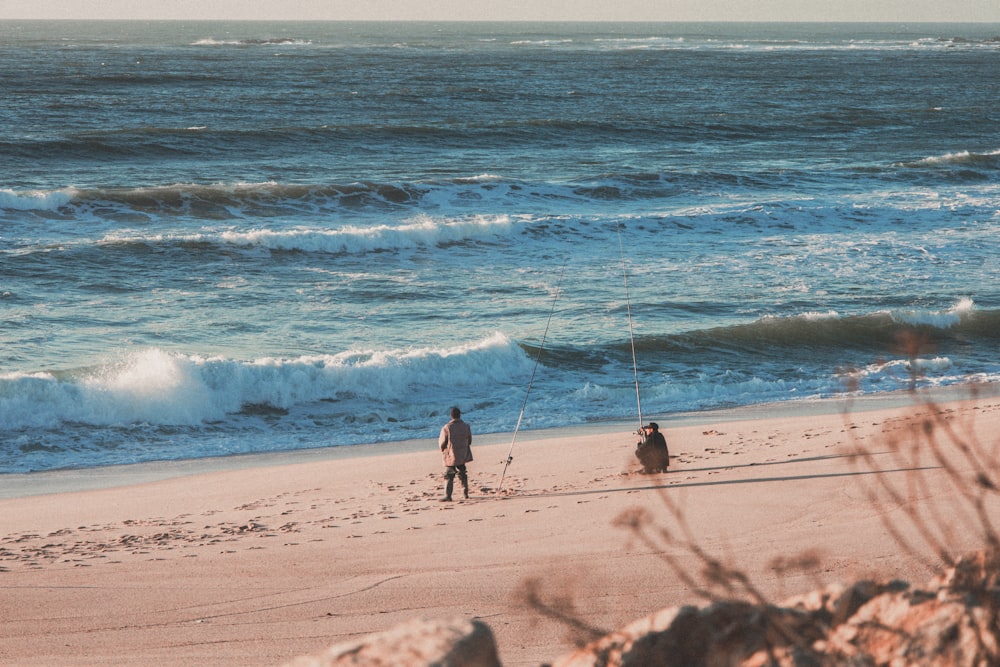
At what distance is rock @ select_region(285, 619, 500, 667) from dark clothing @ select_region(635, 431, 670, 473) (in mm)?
6435

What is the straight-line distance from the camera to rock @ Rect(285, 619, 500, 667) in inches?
91.9

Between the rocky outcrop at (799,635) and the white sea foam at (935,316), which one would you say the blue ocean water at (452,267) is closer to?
the white sea foam at (935,316)

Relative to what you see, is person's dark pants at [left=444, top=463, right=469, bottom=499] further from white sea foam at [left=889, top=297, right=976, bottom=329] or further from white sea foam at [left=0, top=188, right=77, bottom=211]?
white sea foam at [left=0, top=188, right=77, bottom=211]

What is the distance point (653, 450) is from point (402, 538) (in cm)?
257

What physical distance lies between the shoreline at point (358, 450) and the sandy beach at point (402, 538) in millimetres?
48

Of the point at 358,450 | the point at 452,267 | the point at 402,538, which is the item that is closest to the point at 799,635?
the point at 402,538

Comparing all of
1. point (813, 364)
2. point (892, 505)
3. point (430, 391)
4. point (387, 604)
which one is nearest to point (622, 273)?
point (813, 364)

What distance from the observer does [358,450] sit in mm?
11484

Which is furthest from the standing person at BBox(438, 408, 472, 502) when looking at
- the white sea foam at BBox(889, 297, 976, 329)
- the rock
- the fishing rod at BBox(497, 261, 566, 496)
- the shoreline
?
the white sea foam at BBox(889, 297, 976, 329)

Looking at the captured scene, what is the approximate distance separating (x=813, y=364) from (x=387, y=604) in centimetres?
1012

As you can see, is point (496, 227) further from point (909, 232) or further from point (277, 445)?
point (277, 445)

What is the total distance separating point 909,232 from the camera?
23281 millimetres

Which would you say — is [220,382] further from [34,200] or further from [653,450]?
[34,200]

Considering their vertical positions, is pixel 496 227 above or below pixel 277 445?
above
